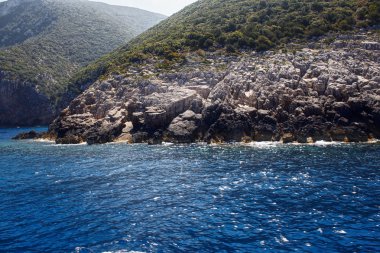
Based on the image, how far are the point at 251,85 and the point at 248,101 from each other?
385cm

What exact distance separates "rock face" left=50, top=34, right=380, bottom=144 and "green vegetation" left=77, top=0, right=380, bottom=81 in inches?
271

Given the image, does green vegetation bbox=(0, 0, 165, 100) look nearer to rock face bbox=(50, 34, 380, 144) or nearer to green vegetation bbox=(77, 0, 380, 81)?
green vegetation bbox=(77, 0, 380, 81)

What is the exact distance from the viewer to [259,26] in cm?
8700

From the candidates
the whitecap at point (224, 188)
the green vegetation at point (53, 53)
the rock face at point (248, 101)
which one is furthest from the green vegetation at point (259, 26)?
the green vegetation at point (53, 53)

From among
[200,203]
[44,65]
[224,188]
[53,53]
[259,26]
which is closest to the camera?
[200,203]

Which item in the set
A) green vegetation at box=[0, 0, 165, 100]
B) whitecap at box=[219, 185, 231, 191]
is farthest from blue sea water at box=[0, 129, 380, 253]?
green vegetation at box=[0, 0, 165, 100]

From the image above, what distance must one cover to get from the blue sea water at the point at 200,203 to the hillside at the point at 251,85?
33.6 ft

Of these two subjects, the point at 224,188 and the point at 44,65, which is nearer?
the point at 224,188

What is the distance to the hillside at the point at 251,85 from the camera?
5356 centimetres

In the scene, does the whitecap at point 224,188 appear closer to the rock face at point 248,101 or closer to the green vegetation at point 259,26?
the rock face at point 248,101

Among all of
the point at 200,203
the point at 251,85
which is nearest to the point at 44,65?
the point at 251,85

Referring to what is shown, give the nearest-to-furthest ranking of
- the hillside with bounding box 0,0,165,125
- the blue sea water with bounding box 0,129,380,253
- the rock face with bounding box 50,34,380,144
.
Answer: the blue sea water with bounding box 0,129,380,253 → the rock face with bounding box 50,34,380,144 → the hillside with bounding box 0,0,165,125

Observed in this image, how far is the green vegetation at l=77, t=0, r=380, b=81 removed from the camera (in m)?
77.0

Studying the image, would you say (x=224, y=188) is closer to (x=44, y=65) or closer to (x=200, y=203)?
(x=200, y=203)
